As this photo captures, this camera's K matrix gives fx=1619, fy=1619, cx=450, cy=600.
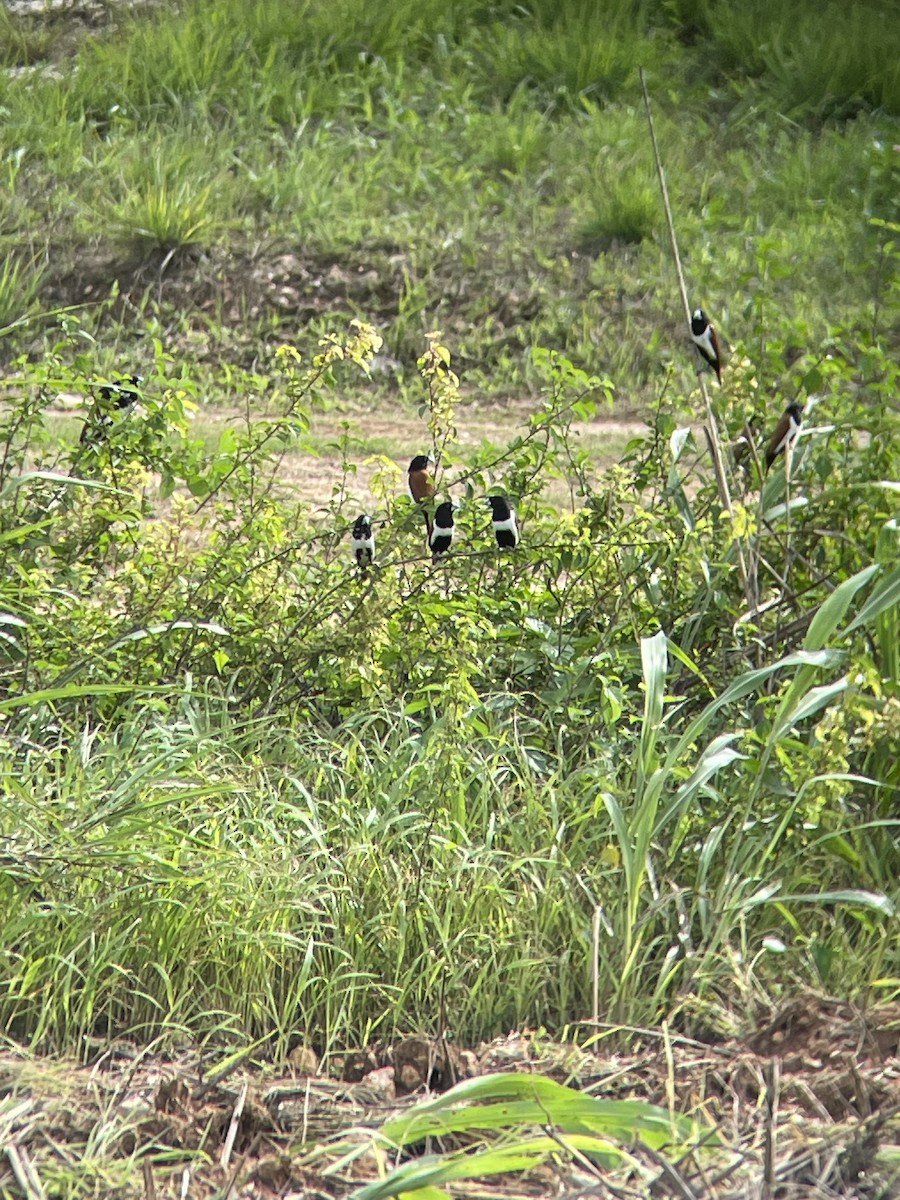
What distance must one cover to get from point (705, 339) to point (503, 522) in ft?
2.24

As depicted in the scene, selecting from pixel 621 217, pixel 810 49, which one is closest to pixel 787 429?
pixel 621 217

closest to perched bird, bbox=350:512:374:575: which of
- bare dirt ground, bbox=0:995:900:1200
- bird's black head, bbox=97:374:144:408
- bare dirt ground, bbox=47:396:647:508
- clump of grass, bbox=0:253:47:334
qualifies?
bird's black head, bbox=97:374:144:408

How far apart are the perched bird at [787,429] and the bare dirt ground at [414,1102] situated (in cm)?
145

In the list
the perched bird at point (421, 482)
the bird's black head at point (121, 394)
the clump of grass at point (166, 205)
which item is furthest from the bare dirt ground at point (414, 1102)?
the clump of grass at point (166, 205)

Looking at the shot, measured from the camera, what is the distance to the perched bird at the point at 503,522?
365 cm

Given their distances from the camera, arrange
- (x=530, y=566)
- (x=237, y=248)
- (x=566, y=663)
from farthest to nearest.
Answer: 1. (x=237, y=248)
2. (x=530, y=566)
3. (x=566, y=663)

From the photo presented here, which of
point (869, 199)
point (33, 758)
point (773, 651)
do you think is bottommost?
point (869, 199)

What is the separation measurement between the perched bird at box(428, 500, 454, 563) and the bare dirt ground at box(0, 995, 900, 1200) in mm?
1297

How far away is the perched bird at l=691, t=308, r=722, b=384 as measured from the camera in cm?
376

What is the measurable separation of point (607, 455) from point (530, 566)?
2551 mm

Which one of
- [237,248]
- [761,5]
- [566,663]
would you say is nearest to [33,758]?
[566,663]

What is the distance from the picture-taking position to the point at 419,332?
7664 millimetres

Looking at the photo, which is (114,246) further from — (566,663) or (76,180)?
(566,663)

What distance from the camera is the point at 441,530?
12.0 ft
